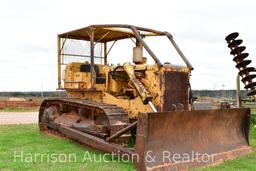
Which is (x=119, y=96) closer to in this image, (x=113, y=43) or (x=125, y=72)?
(x=125, y=72)

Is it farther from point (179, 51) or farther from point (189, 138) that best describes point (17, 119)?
point (189, 138)

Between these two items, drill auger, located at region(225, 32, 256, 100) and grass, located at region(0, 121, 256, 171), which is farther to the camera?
drill auger, located at region(225, 32, 256, 100)

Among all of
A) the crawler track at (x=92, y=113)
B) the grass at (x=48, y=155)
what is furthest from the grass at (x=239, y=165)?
the crawler track at (x=92, y=113)

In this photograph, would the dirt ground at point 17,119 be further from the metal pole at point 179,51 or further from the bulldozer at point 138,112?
the metal pole at point 179,51

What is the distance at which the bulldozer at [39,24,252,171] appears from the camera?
6.45 meters

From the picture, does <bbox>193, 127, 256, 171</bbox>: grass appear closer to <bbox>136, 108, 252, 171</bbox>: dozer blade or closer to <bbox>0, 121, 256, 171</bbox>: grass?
<bbox>0, 121, 256, 171</bbox>: grass

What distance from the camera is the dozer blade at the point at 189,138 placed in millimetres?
6160

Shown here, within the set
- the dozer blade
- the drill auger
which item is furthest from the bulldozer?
the drill auger

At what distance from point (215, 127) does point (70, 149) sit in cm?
299

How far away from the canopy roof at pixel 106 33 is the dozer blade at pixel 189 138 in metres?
2.57

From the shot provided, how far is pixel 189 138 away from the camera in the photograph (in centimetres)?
703

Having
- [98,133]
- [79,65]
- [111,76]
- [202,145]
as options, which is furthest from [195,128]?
[79,65]

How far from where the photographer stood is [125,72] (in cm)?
873

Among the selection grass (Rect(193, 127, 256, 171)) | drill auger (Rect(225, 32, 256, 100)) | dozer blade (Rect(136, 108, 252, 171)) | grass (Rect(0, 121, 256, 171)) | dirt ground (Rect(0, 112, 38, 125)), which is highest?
drill auger (Rect(225, 32, 256, 100))
